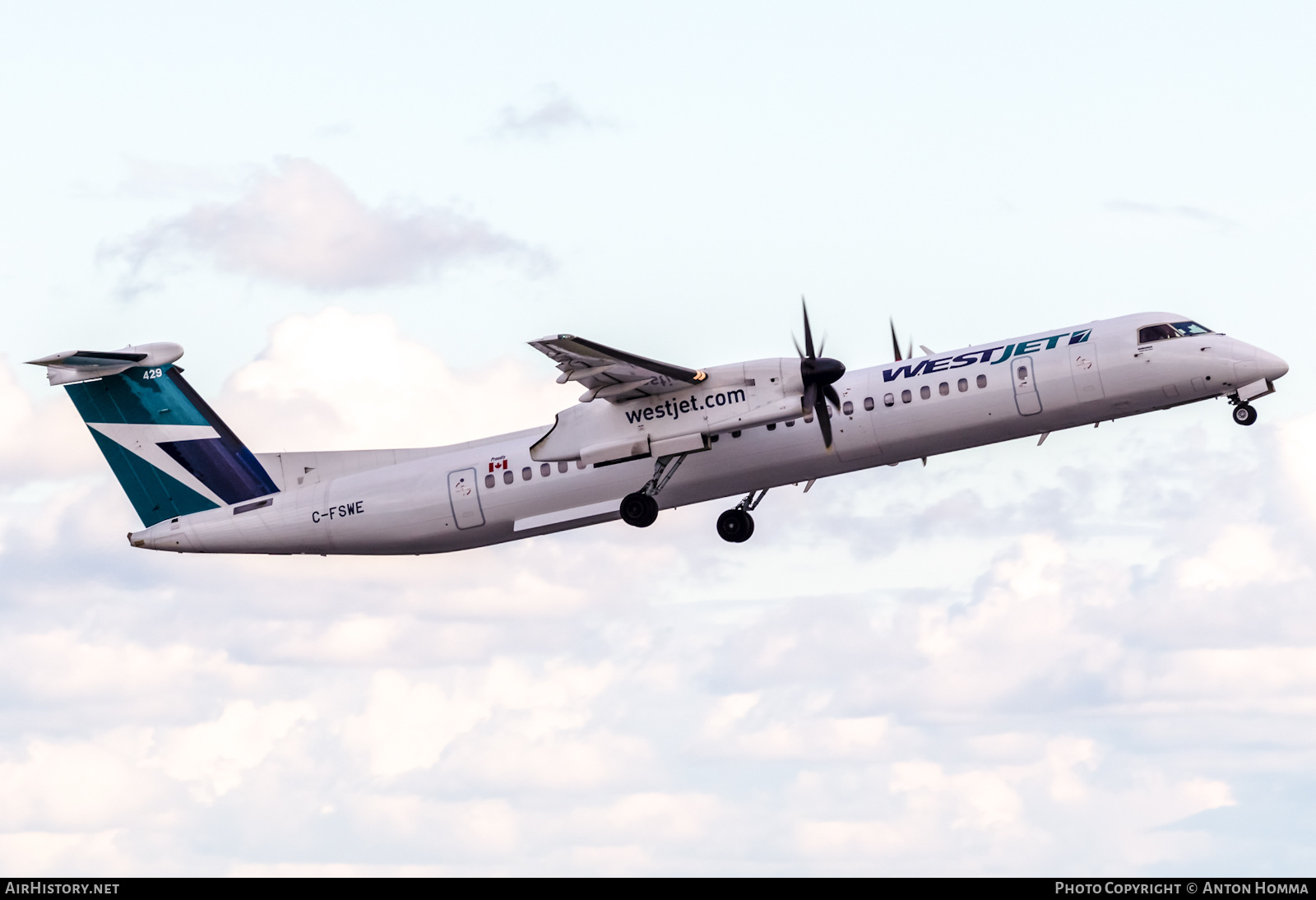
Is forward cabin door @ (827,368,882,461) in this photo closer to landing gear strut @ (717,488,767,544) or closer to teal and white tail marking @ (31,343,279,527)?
landing gear strut @ (717,488,767,544)

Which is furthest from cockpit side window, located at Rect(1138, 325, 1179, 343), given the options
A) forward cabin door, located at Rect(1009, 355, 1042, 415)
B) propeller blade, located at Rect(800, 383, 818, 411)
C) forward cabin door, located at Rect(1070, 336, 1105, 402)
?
propeller blade, located at Rect(800, 383, 818, 411)

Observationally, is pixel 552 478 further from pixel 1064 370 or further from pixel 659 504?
pixel 1064 370

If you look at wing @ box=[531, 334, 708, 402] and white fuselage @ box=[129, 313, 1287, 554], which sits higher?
wing @ box=[531, 334, 708, 402]

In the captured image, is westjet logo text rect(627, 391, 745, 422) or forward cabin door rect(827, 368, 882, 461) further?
forward cabin door rect(827, 368, 882, 461)

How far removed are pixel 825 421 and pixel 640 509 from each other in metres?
4.02

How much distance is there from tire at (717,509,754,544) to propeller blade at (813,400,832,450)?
3.70 m

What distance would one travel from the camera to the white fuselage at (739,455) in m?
28.8

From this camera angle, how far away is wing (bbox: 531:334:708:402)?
1121 inches

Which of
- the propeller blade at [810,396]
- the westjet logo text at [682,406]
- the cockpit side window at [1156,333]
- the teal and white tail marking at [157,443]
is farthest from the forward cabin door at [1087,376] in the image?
the teal and white tail marking at [157,443]

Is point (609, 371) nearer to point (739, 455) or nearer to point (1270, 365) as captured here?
point (739, 455)

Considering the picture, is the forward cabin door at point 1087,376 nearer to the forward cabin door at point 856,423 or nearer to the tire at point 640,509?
the forward cabin door at point 856,423

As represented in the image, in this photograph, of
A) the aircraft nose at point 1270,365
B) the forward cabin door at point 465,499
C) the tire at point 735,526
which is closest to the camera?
the aircraft nose at point 1270,365

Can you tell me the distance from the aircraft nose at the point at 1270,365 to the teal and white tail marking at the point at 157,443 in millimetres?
19692

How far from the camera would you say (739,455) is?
1204 inches
